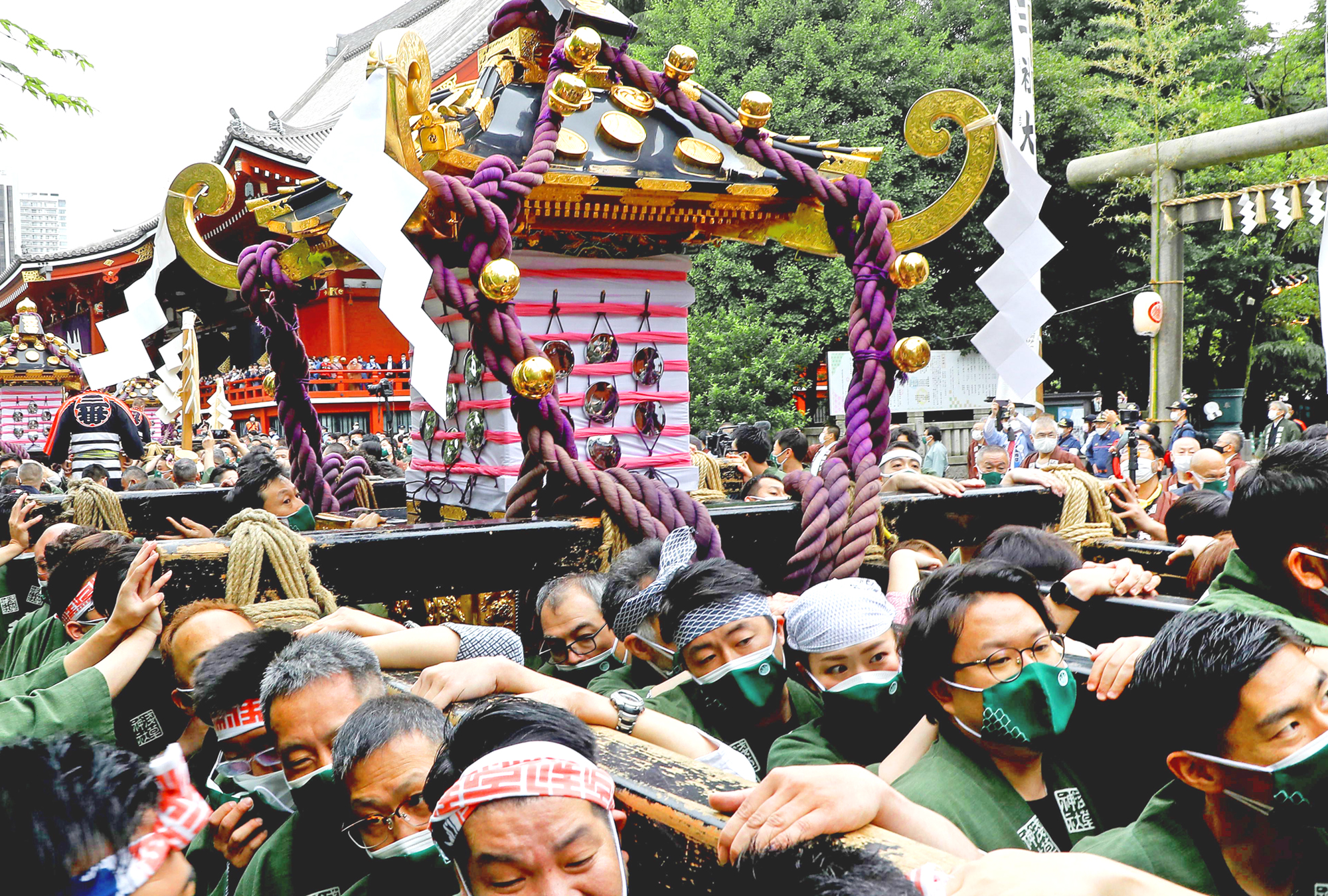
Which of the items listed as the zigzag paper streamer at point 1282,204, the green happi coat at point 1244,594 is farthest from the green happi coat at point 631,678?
the zigzag paper streamer at point 1282,204

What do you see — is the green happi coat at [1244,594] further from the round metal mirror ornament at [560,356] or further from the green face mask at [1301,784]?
the round metal mirror ornament at [560,356]

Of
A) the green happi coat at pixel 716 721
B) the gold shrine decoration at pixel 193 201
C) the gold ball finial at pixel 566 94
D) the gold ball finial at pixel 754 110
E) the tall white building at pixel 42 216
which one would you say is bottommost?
the green happi coat at pixel 716 721

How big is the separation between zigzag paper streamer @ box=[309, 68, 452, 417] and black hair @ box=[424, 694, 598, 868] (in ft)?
3.92

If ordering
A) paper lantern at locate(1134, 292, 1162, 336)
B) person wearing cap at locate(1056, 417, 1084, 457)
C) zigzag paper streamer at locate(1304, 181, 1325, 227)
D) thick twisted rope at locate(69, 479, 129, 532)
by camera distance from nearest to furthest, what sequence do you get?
thick twisted rope at locate(69, 479, 129, 532)
zigzag paper streamer at locate(1304, 181, 1325, 227)
paper lantern at locate(1134, 292, 1162, 336)
person wearing cap at locate(1056, 417, 1084, 457)

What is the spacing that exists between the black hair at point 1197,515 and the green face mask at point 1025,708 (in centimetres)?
224

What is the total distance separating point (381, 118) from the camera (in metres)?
3.17

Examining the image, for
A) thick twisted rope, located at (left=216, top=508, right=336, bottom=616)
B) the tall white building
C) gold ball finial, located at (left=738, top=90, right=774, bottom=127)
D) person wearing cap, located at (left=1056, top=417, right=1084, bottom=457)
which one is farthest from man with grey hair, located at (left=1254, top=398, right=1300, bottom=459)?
the tall white building

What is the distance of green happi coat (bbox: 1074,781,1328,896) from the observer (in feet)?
5.78

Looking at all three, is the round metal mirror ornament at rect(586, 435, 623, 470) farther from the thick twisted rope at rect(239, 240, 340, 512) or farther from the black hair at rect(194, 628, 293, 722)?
the black hair at rect(194, 628, 293, 722)

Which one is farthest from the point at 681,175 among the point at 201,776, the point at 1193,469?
the point at 1193,469

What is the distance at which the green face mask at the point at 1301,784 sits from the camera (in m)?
1.74

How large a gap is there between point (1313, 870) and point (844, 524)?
7.04ft

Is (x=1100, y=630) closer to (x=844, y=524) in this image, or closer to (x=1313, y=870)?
(x=844, y=524)

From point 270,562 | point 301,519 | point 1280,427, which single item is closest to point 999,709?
point 270,562
